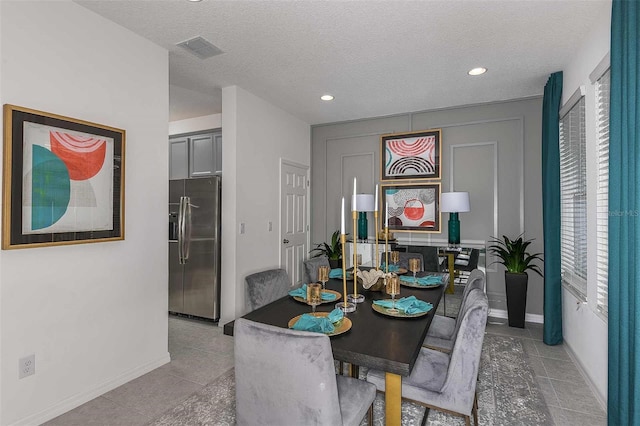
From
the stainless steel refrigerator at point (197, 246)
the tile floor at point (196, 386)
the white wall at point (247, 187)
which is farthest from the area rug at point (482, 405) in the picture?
the stainless steel refrigerator at point (197, 246)

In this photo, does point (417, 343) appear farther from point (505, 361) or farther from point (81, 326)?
point (81, 326)

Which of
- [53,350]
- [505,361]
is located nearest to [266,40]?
[53,350]

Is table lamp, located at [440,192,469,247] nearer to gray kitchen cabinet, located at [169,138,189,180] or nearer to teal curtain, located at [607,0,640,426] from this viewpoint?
teal curtain, located at [607,0,640,426]

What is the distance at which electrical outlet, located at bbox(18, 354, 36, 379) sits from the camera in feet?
6.30

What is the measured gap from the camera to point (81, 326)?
222 centimetres

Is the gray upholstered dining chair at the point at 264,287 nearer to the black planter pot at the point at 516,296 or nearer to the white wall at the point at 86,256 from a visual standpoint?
the white wall at the point at 86,256

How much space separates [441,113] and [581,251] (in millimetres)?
2412

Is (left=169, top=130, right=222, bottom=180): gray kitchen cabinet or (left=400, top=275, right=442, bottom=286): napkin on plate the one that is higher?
(left=169, top=130, right=222, bottom=180): gray kitchen cabinet

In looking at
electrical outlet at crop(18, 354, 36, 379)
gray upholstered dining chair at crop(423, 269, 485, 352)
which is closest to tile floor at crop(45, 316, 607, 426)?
electrical outlet at crop(18, 354, 36, 379)

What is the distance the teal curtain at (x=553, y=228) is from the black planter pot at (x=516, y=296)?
37 cm

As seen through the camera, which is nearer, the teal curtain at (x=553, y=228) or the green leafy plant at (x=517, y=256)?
the teal curtain at (x=553, y=228)

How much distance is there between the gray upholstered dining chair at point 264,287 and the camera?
2.22 meters

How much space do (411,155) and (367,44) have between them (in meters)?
2.13

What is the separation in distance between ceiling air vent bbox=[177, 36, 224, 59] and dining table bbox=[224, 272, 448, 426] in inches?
84.6
